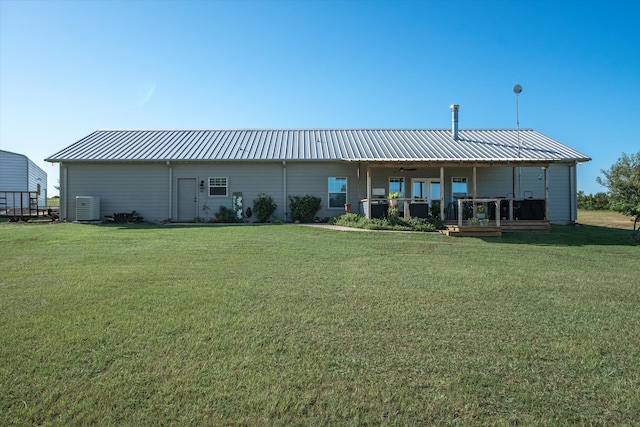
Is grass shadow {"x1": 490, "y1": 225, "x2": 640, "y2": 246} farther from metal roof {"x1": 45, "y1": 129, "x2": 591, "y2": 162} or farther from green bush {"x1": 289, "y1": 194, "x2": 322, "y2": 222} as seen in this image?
green bush {"x1": 289, "y1": 194, "x2": 322, "y2": 222}

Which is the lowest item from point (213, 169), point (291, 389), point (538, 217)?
point (291, 389)

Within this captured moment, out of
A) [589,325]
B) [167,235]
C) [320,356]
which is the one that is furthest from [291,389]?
[167,235]

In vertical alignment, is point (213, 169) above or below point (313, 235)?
above

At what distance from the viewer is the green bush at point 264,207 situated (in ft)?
54.5

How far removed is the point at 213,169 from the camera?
675 inches

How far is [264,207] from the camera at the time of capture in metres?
16.6

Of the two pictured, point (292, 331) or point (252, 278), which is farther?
point (252, 278)

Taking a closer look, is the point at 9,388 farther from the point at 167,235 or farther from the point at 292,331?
the point at 167,235

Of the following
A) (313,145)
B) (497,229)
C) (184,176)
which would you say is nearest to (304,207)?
(313,145)

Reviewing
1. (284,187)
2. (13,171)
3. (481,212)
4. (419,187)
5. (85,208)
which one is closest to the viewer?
(481,212)

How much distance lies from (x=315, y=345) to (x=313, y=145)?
15797mm

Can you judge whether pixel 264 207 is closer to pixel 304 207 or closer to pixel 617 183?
pixel 304 207

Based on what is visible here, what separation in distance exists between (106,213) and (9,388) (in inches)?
636

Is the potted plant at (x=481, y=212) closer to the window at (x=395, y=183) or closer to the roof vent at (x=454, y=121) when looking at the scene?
the window at (x=395, y=183)
